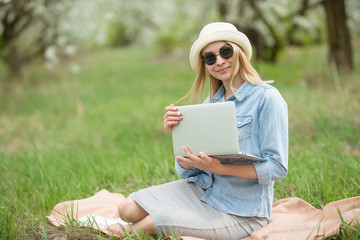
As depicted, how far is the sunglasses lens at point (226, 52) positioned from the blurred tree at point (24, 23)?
365cm

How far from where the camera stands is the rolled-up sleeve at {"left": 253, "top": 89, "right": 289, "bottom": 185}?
1.99m

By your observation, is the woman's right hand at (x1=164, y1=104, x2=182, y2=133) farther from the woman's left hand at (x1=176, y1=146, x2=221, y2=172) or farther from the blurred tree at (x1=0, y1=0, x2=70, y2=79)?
the blurred tree at (x1=0, y1=0, x2=70, y2=79)

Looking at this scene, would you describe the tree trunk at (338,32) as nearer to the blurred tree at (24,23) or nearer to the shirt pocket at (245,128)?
the blurred tree at (24,23)

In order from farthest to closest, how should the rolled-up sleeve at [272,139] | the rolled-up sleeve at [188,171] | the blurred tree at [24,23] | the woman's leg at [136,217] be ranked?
the blurred tree at [24,23], the rolled-up sleeve at [188,171], the woman's leg at [136,217], the rolled-up sleeve at [272,139]

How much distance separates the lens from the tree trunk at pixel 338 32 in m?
7.58

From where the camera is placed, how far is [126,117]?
669cm

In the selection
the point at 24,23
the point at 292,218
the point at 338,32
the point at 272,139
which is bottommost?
the point at 292,218

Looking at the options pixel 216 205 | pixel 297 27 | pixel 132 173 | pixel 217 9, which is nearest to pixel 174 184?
pixel 216 205

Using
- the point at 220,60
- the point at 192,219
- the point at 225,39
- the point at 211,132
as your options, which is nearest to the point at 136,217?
the point at 192,219

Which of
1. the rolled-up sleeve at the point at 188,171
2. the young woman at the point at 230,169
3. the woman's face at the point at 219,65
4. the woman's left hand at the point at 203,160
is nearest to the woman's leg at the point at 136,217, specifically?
the young woman at the point at 230,169

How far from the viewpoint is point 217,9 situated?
10.5m

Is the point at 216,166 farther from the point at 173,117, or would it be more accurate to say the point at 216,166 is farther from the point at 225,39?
the point at 225,39

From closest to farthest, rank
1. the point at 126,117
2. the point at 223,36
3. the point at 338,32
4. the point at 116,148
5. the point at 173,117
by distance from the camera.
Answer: the point at 173,117
the point at 223,36
the point at 116,148
the point at 126,117
the point at 338,32

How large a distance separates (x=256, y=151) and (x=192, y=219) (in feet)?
1.74
